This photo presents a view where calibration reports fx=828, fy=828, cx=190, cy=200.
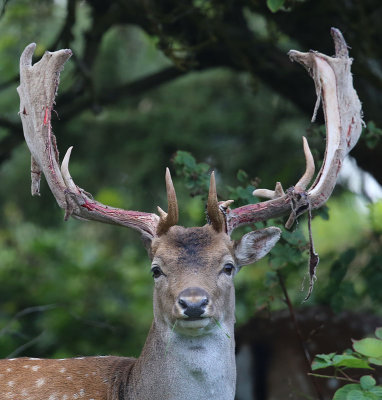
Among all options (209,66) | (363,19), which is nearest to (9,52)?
(209,66)

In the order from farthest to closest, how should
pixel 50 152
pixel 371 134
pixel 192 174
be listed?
pixel 371 134
pixel 192 174
pixel 50 152

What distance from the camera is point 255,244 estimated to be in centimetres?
552

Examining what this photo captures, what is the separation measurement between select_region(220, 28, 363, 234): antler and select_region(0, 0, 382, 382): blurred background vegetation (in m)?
0.74

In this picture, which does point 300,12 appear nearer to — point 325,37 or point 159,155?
point 325,37

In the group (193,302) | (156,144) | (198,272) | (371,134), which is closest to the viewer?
(193,302)

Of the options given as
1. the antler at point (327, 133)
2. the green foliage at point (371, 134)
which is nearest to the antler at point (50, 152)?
the antler at point (327, 133)

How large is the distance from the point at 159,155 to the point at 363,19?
350 centimetres

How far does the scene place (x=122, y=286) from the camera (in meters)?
11.6

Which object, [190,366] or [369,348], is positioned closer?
[190,366]

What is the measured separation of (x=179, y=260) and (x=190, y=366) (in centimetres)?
65

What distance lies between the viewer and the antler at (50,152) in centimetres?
544

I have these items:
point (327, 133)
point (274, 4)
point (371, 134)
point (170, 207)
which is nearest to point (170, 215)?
point (170, 207)

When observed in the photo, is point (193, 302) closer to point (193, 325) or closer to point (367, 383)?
point (193, 325)

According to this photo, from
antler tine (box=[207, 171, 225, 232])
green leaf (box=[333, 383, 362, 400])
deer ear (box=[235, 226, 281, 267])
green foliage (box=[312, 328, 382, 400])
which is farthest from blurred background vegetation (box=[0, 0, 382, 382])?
green leaf (box=[333, 383, 362, 400])
